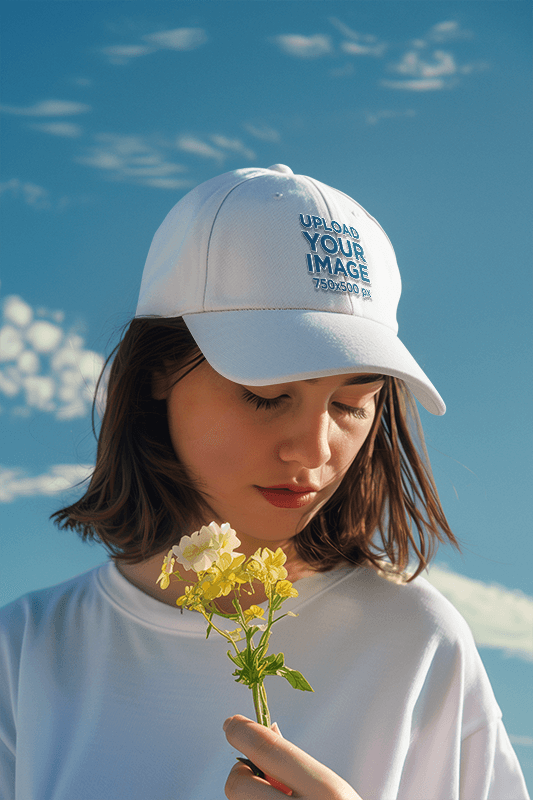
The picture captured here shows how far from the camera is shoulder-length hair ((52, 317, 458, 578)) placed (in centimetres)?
188

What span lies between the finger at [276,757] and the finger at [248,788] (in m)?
0.02

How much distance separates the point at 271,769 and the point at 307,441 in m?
0.63

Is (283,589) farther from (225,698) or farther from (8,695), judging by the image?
(8,695)

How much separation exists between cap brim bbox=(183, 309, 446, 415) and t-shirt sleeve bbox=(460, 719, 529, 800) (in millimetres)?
875

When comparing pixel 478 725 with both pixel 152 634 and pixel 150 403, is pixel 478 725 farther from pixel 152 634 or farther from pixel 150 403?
pixel 150 403

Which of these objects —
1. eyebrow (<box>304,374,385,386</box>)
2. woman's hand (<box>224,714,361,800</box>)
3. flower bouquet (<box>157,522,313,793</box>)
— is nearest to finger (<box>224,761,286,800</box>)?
woman's hand (<box>224,714,361,800</box>)

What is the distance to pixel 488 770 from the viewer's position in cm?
181

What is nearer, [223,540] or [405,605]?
[223,540]

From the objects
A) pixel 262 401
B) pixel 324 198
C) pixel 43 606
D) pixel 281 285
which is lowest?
pixel 43 606

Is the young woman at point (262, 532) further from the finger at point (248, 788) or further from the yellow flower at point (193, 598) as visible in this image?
the yellow flower at point (193, 598)

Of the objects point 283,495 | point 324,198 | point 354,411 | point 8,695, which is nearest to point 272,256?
point 324,198

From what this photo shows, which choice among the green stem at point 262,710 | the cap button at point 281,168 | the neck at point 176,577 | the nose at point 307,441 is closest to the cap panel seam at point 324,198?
the cap button at point 281,168

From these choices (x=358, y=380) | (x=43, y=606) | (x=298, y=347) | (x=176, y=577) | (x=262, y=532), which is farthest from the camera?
(x=43, y=606)

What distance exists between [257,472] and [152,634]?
1.82 feet
